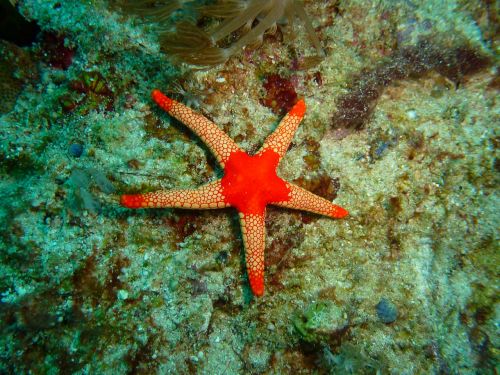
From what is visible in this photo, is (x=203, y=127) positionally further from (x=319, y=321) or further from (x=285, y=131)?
(x=319, y=321)

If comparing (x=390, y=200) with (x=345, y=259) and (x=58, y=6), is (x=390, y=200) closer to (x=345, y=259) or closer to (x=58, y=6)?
(x=345, y=259)

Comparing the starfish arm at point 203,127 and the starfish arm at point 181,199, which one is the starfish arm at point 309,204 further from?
the starfish arm at point 203,127

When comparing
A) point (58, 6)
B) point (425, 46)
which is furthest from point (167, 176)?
point (425, 46)

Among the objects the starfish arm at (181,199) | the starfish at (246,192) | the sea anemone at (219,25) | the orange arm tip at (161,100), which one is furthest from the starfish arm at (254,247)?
the sea anemone at (219,25)

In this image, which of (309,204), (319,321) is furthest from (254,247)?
(319,321)

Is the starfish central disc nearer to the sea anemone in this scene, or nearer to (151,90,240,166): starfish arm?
(151,90,240,166): starfish arm
